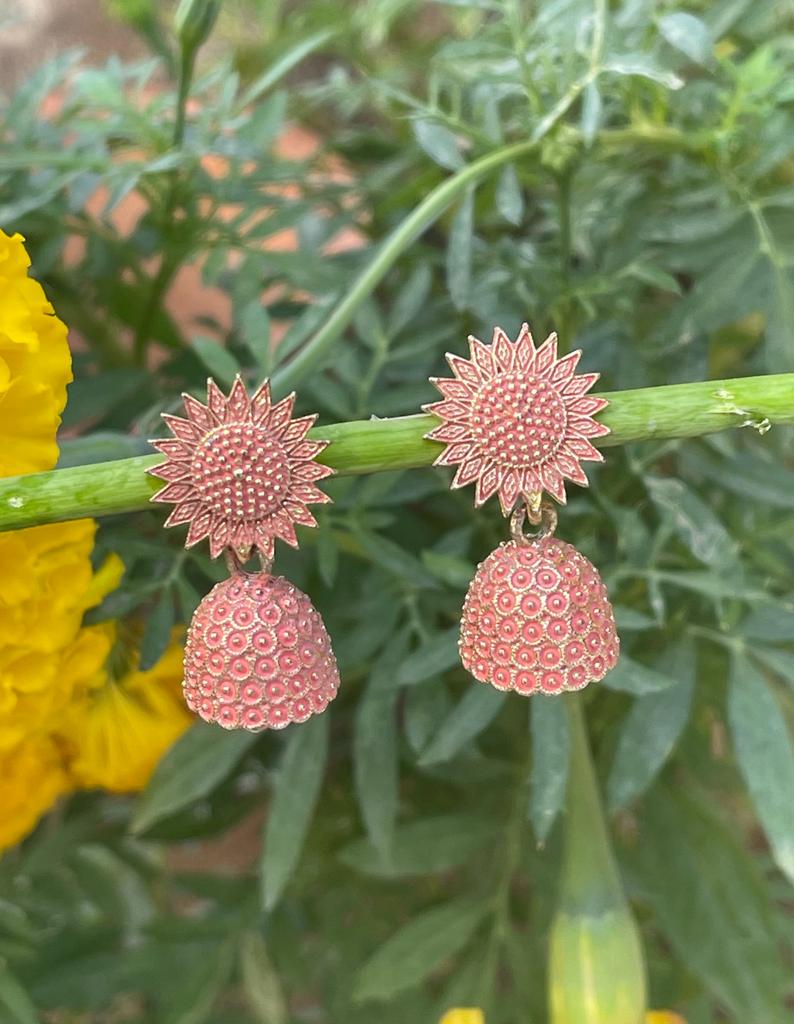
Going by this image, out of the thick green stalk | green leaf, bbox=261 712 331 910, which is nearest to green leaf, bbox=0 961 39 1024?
green leaf, bbox=261 712 331 910

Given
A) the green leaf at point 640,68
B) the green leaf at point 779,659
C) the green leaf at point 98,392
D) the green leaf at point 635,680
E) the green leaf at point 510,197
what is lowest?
the green leaf at point 779,659

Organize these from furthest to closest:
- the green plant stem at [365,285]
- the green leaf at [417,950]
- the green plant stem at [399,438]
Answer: the green leaf at [417,950] < the green plant stem at [365,285] < the green plant stem at [399,438]

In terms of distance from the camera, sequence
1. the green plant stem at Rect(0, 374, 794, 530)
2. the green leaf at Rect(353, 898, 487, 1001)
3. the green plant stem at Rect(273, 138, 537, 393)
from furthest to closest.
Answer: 1. the green leaf at Rect(353, 898, 487, 1001)
2. the green plant stem at Rect(273, 138, 537, 393)
3. the green plant stem at Rect(0, 374, 794, 530)

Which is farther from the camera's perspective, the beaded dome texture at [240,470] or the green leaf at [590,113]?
the green leaf at [590,113]

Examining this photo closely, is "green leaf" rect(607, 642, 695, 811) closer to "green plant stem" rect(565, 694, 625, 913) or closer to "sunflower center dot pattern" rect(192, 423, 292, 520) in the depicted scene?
"green plant stem" rect(565, 694, 625, 913)

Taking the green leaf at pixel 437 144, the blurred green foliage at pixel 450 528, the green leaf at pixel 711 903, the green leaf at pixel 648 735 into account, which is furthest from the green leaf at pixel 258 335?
the green leaf at pixel 711 903

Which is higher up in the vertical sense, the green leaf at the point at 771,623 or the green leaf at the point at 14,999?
the green leaf at the point at 771,623

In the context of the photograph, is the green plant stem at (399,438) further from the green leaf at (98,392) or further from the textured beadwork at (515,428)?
the green leaf at (98,392)

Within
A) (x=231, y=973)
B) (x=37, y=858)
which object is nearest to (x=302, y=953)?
(x=231, y=973)
